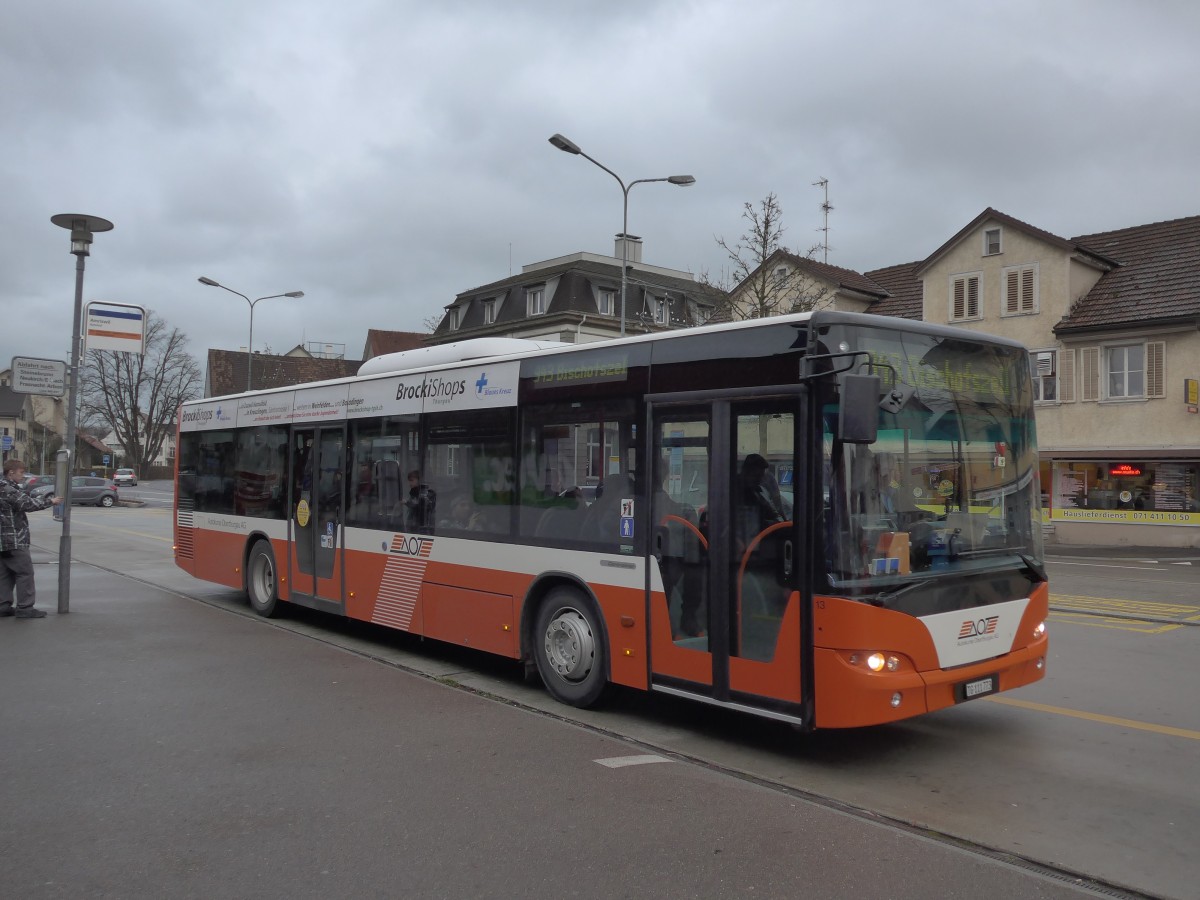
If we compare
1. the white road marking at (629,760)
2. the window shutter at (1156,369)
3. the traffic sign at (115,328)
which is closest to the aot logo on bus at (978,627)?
the white road marking at (629,760)

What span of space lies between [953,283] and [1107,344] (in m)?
5.29

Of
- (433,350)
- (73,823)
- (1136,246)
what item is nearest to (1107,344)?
(1136,246)

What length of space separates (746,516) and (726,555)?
11.5 inches

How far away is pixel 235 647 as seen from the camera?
10008mm

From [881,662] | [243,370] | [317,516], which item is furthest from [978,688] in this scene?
Answer: [243,370]

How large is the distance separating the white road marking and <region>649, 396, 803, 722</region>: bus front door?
0.52m

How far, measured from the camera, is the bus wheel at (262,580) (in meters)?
12.0

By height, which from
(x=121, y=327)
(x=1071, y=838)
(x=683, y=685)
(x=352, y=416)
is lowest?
(x=1071, y=838)

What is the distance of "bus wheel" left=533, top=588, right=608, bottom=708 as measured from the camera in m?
7.40

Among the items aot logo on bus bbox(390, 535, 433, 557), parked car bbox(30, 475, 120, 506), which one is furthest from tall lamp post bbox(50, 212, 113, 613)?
parked car bbox(30, 475, 120, 506)

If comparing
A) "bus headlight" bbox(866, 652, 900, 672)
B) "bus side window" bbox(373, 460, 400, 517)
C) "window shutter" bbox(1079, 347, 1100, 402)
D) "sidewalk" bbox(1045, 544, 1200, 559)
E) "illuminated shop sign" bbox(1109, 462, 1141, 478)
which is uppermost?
"window shutter" bbox(1079, 347, 1100, 402)

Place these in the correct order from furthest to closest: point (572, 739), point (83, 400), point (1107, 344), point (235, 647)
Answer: point (83, 400), point (1107, 344), point (235, 647), point (572, 739)

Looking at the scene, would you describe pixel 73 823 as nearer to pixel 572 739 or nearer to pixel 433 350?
pixel 572 739

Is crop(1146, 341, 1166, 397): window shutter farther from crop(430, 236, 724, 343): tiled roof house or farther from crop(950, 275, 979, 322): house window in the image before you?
crop(430, 236, 724, 343): tiled roof house
